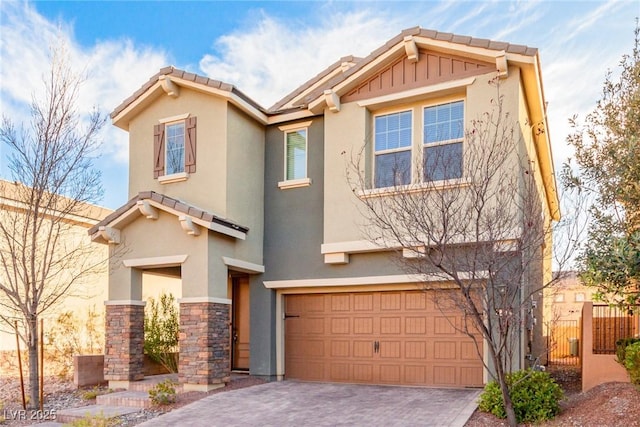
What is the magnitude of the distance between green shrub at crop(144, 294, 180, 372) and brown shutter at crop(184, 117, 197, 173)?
14.6 ft

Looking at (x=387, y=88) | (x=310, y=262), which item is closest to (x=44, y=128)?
(x=310, y=262)

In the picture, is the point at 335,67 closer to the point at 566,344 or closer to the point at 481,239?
the point at 481,239

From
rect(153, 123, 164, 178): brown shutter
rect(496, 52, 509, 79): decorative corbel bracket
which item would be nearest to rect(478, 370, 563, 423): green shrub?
rect(496, 52, 509, 79): decorative corbel bracket

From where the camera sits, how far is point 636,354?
8406 mm

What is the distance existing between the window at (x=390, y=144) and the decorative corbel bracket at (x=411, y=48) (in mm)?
1185

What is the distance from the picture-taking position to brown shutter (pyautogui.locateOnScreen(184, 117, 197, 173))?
13.1 metres

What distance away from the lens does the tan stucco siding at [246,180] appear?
12.8m

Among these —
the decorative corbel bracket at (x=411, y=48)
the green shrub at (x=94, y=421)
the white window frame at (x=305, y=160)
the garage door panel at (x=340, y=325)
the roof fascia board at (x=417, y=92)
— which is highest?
the decorative corbel bracket at (x=411, y=48)

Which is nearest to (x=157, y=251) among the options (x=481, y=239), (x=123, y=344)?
(x=123, y=344)

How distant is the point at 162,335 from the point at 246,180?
502 cm

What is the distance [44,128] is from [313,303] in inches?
282

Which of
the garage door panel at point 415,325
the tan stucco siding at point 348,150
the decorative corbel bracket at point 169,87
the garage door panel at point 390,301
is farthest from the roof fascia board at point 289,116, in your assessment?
the garage door panel at point 415,325

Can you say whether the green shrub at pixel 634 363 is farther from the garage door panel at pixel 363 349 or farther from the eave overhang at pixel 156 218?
the eave overhang at pixel 156 218

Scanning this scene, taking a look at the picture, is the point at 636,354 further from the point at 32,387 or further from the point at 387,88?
the point at 32,387
